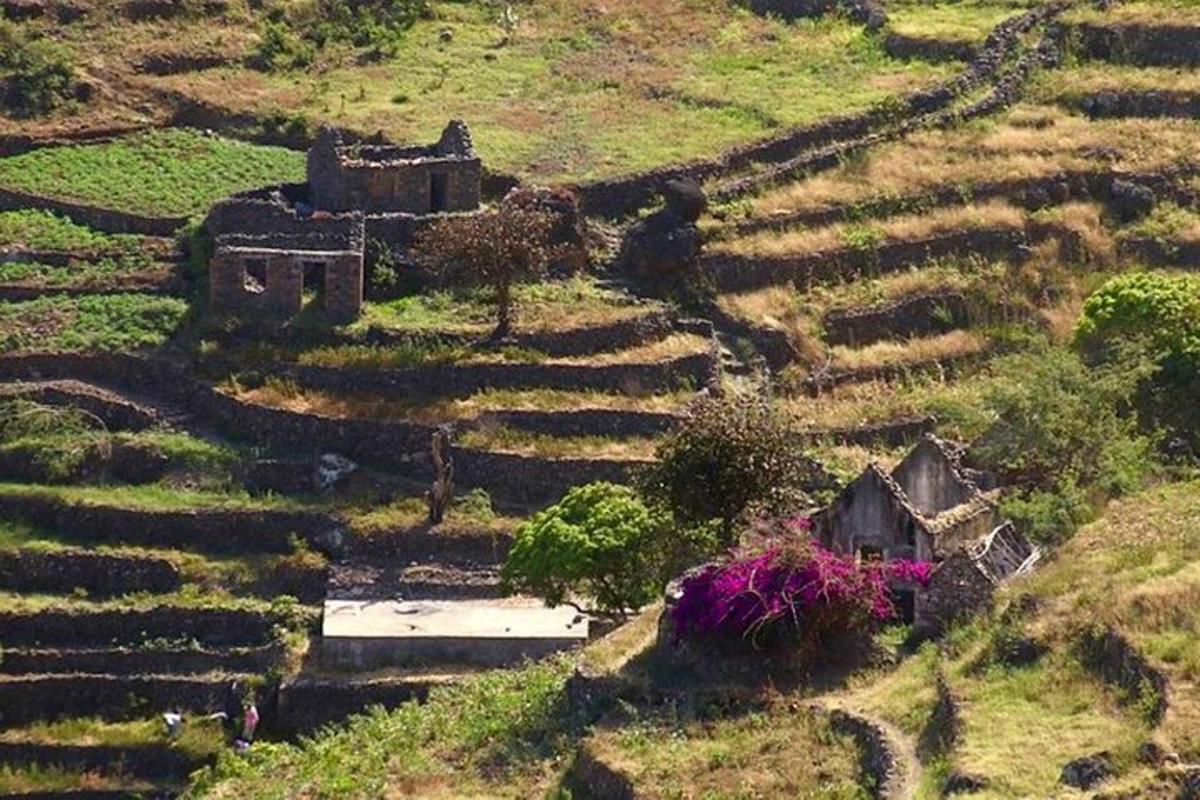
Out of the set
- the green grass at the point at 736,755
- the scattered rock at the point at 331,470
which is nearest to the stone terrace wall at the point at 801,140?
the scattered rock at the point at 331,470

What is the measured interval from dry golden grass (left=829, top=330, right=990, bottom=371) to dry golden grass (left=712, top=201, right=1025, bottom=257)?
3.48 meters

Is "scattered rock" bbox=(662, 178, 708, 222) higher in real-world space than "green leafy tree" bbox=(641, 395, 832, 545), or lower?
lower

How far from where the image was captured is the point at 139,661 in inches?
2630

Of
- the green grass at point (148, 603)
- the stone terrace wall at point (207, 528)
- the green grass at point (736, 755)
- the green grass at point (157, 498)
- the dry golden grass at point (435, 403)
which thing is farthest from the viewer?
the dry golden grass at point (435, 403)


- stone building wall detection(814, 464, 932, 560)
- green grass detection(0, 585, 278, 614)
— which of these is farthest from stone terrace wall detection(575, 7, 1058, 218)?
stone building wall detection(814, 464, 932, 560)

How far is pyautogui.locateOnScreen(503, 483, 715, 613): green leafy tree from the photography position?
6291cm

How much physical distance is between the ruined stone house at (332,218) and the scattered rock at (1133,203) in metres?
14.3

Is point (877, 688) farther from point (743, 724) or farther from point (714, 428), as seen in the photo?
point (714, 428)

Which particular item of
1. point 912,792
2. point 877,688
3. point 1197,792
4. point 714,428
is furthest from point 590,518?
point 1197,792

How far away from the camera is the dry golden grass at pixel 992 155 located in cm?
8181

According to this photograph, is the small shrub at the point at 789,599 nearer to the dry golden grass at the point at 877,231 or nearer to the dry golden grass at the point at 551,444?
the dry golden grass at the point at 551,444

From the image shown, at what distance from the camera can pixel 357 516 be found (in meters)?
69.7

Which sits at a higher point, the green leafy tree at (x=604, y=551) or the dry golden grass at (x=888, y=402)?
the green leafy tree at (x=604, y=551)

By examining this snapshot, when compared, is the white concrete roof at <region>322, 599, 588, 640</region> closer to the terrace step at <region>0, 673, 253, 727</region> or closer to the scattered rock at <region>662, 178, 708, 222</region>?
the terrace step at <region>0, 673, 253, 727</region>
